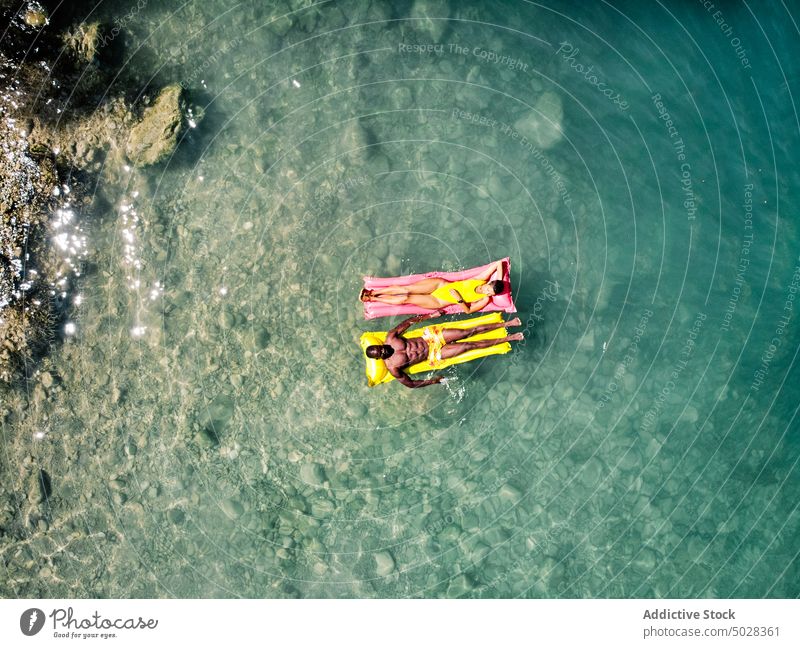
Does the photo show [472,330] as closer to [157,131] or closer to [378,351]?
[378,351]

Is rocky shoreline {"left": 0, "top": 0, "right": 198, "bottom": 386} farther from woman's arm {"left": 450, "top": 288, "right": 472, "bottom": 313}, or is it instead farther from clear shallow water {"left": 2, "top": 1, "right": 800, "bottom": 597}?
woman's arm {"left": 450, "top": 288, "right": 472, "bottom": 313}

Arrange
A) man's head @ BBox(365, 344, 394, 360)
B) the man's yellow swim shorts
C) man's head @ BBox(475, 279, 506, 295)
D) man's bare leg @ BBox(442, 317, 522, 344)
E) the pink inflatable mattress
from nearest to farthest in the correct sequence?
man's head @ BBox(365, 344, 394, 360) → man's head @ BBox(475, 279, 506, 295) → the man's yellow swim shorts → man's bare leg @ BBox(442, 317, 522, 344) → the pink inflatable mattress

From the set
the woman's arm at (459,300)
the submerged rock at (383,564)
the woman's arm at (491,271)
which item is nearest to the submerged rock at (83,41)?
the woman's arm at (459,300)

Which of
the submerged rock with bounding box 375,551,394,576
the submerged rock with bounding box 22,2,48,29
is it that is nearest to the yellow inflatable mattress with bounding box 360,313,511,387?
the submerged rock with bounding box 375,551,394,576

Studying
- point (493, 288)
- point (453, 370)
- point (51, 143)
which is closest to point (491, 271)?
point (493, 288)
